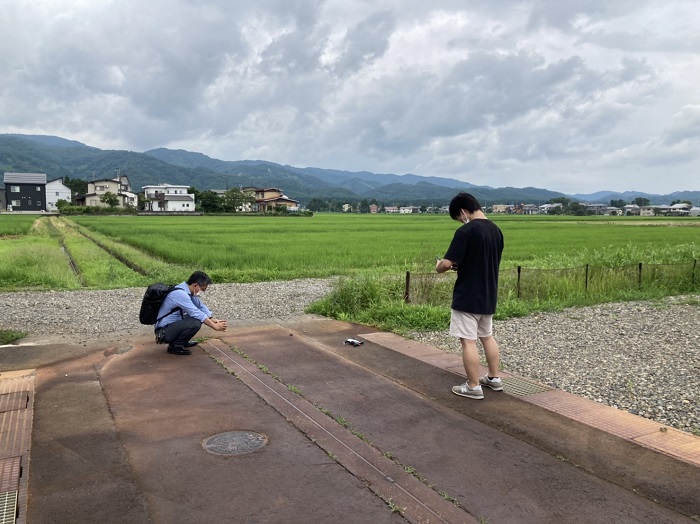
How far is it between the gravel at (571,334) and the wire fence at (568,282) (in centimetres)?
101

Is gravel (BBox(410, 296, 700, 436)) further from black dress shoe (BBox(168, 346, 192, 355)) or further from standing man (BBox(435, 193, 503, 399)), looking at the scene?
black dress shoe (BBox(168, 346, 192, 355))

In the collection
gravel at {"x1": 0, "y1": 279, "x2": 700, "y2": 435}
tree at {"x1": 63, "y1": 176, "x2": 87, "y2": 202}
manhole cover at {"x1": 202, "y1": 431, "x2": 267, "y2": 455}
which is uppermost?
tree at {"x1": 63, "y1": 176, "x2": 87, "y2": 202}

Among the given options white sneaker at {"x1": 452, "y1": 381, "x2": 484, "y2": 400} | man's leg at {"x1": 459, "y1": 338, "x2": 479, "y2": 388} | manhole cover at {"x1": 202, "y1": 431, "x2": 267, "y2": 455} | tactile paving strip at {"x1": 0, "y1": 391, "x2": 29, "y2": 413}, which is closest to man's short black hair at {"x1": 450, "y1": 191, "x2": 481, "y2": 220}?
man's leg at {"x1": 459, "y1": 338, "x2": 479, "y2": 388}

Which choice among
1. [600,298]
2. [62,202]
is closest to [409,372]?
[600,298]

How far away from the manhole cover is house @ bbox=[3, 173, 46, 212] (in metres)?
87.9

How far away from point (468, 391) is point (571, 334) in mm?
3276

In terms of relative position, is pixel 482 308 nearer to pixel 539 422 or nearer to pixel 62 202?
pixel 539 422

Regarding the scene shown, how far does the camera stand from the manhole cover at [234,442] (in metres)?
3.58

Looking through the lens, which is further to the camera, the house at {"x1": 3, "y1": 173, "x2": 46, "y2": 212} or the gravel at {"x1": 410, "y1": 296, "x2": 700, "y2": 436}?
the house at {"x1": 3, "y1": 173, "x2": 46, "y2": 212}

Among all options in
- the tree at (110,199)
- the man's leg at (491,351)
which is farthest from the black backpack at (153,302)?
the tree at (110,199)

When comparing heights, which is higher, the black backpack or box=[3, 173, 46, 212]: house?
box=[3, 173, 46, 212]: house

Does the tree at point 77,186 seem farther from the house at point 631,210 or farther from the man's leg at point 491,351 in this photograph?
the house at point 631,210

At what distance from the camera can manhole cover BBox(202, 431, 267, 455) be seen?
3.58 meters

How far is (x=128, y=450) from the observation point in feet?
11.7
